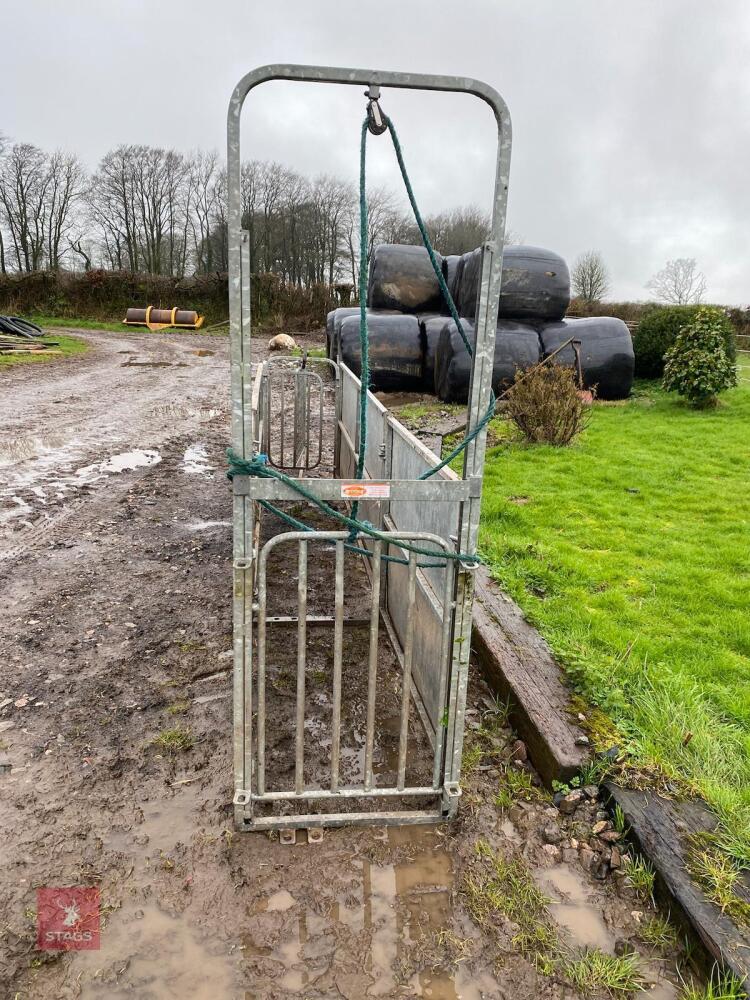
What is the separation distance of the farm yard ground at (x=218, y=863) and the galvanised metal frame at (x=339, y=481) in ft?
0.76

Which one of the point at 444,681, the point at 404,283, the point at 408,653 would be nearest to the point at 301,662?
the point at 408,653

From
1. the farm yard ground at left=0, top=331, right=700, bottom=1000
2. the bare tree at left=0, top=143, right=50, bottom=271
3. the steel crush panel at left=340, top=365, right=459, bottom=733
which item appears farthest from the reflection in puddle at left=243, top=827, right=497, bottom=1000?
the bare tree at left=0, top=143, right=50, bottom=271

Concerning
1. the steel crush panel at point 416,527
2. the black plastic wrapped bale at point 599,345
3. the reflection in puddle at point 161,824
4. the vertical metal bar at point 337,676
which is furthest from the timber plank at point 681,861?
the black plastic wrapped bale at point 599,345

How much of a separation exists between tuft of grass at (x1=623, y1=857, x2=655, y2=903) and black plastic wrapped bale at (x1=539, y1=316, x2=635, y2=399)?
9952mm

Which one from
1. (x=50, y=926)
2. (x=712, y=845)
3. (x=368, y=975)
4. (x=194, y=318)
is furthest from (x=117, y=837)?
(x=194, y=318)

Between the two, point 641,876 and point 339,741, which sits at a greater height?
point 339,741

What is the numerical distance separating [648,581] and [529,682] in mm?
Answer: 1745

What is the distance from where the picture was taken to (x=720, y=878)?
2.25 meters

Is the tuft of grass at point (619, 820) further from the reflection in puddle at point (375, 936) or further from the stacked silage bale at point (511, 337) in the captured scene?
the stacked silage bale at point (511, 337)

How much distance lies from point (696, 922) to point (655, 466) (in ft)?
21.5

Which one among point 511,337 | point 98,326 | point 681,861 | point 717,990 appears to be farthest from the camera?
point 98,326

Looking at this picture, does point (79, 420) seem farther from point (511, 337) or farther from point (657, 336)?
point (657, 336)

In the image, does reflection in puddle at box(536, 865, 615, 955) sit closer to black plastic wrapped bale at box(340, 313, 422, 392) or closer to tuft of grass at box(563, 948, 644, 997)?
tuft of grass at box(563, 948, 644, 997)

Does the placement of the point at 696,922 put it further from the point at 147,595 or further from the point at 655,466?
the point at 655,466
